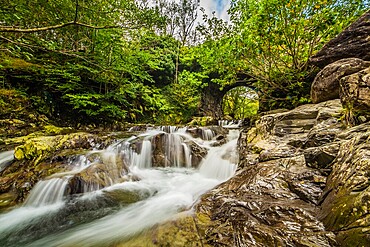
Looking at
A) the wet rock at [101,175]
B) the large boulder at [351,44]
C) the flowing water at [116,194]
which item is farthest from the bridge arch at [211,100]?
the wet rock at [101,175]

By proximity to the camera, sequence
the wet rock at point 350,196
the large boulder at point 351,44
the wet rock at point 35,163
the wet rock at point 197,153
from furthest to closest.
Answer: the wet rock at point 197,153 < the large boulder at point 351,44 < the wet rock at point 35,163 < the wet rock at point 350,196

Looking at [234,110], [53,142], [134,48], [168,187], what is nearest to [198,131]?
[168,187]

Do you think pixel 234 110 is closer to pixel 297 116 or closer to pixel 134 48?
pixel 134 48

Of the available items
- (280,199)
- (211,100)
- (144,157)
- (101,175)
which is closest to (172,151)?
(144,157)

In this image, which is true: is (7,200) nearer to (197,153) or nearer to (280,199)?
(197,153)

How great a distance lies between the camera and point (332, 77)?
3.93 metres

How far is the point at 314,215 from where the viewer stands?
1688 mm

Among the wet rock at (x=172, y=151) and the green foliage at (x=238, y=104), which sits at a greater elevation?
the green foliage at (x=238, y=104)

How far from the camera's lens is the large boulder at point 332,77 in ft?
11.6

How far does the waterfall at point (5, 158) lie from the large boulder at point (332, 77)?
26.6 feet

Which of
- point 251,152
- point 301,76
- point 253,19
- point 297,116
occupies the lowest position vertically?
point 251,152

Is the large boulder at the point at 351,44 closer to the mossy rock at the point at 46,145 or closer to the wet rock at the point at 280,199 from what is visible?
the wet rock at the point at 280,199

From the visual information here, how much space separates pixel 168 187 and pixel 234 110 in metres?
18.8

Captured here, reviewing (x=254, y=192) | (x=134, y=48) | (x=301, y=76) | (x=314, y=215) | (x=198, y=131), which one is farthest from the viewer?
(x=134, y=48)
